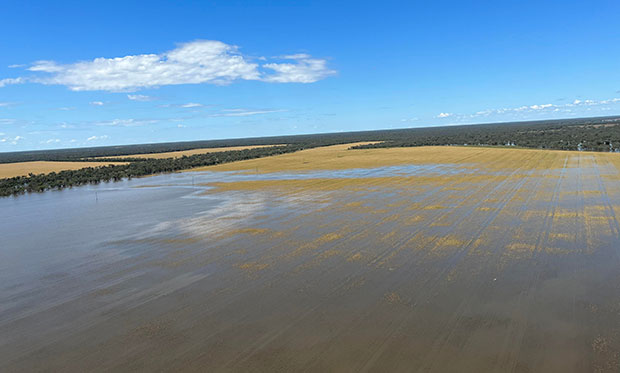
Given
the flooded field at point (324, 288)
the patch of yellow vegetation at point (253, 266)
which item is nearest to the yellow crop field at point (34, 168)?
the flooded field at point (324, 288)

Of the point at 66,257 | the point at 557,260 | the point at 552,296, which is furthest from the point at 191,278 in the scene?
the point at 557,260

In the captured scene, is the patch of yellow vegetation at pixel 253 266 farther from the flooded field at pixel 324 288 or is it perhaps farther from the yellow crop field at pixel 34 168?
the yellow crop field at pixel 34 168

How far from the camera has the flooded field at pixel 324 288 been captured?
7082mm

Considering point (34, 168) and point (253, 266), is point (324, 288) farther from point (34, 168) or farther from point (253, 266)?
point (34, 168)

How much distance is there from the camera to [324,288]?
993 centimetres

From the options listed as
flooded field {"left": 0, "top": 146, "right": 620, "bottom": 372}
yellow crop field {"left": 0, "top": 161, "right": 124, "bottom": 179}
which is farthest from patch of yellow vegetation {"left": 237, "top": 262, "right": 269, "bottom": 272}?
yellow crop field {"left": 0, "top": 161, "right": 124, "bottom": 179}

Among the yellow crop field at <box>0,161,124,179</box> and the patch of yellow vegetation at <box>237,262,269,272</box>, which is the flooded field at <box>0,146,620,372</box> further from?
the yellow crop field at <box>0,161,124,179</box>

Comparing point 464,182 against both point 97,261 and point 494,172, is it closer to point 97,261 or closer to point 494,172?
point 494,172

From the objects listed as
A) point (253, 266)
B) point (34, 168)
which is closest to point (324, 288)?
point (253, 266)

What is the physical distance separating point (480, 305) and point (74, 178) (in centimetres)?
4479

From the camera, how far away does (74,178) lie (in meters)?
42.1

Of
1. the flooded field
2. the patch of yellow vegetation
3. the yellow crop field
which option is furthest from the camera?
the yellow crop field

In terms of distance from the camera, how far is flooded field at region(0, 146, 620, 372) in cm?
708

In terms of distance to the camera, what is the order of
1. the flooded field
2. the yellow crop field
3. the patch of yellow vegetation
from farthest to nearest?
the yellow crop field < the patch of yellow vegetation < the flooded field
